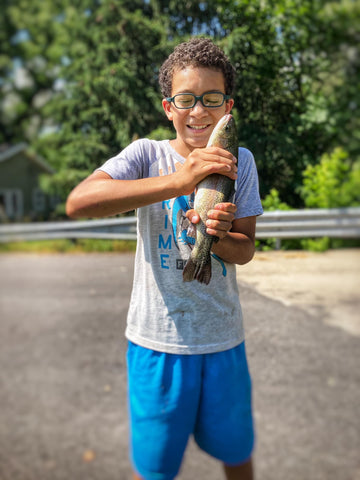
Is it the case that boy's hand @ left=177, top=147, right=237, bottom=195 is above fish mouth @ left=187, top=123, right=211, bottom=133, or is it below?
below

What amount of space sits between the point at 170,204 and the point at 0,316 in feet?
6.83

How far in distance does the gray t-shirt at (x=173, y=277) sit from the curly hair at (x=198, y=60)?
205 mm

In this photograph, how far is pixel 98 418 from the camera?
231cm

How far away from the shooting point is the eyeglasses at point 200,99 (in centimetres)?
102

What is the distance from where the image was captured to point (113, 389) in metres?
2.32

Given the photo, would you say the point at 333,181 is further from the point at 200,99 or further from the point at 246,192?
the point at 200,99

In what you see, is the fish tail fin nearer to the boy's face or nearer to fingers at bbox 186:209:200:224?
fingers at bbox 186:209:200:224

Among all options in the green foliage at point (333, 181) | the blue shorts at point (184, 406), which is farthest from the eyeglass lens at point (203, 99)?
the blue shorts at point (184, 406)

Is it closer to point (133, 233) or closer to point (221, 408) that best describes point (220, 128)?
point (133, 233)

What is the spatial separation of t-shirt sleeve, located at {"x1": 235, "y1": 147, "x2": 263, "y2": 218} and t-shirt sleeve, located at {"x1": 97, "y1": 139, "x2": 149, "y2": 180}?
0.94ft

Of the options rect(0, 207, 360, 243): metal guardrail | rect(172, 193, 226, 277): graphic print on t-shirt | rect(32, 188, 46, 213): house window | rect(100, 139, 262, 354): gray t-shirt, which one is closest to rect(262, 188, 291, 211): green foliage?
rect(0, 207, 360, 243): metal guardrail

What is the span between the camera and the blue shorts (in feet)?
4.04

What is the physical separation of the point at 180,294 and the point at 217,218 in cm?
39

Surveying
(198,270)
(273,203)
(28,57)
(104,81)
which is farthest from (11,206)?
(198,270)
